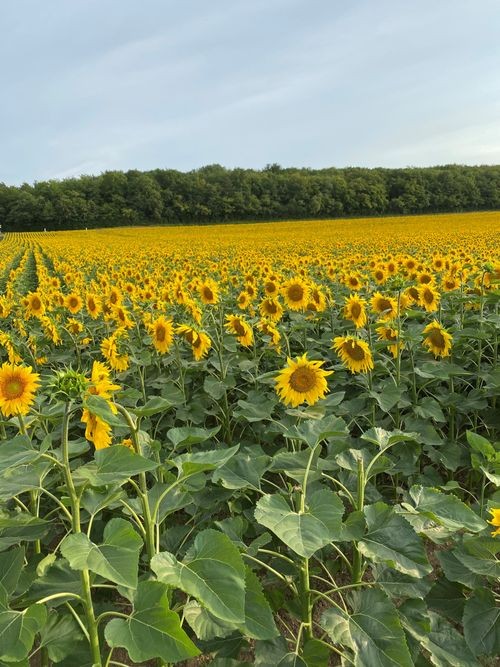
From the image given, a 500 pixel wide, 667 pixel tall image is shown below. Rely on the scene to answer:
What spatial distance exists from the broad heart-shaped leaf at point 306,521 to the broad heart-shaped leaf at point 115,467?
402 mm

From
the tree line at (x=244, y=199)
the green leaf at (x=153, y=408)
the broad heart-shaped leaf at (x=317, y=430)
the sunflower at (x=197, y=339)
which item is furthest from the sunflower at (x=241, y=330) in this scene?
the tree line at (x=244, y=199)

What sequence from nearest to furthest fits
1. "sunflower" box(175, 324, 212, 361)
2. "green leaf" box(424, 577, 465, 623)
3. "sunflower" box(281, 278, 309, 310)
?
"green leaf" box(424, 577, 465, 623)
"sunflower" box(175, 324, 212, 361)
"sunflower" box(281, 278, 309, 310)

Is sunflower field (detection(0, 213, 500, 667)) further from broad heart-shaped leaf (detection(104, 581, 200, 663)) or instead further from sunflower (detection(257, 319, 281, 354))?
sunflower (detection(257, 319, 281, 354))

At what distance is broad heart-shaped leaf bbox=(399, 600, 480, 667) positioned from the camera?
166 cm

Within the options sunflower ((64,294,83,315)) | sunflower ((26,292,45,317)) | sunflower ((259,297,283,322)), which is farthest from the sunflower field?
sunflower ((64,294,83,315))

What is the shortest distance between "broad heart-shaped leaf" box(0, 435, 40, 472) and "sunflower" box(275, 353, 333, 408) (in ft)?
5.03

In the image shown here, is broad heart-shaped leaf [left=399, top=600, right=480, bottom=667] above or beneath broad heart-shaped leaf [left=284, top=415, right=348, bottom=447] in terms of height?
beneath

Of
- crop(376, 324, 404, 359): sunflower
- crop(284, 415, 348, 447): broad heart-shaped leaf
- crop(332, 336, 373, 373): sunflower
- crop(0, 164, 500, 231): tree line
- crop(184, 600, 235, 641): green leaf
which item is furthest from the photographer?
crop(0, 164, 500, 231): tree line

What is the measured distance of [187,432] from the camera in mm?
2092

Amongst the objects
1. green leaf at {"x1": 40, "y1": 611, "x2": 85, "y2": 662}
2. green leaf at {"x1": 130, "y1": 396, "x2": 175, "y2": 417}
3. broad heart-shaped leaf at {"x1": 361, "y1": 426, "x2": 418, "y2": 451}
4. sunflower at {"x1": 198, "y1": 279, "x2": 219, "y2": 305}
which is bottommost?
green leaf at {"x1": 40, "y1": 611, "x2": 85, "y2": 662}

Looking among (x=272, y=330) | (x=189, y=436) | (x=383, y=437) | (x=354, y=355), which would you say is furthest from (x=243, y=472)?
(x=272, y=330)

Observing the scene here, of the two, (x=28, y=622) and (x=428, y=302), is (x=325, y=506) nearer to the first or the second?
(x=28, y=622)

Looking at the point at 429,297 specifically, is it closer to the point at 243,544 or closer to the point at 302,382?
the point at 302,382

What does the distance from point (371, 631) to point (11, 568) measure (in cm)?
115
